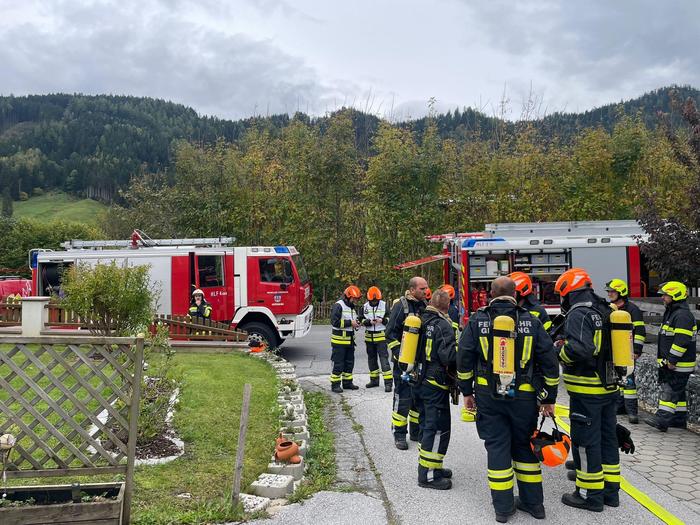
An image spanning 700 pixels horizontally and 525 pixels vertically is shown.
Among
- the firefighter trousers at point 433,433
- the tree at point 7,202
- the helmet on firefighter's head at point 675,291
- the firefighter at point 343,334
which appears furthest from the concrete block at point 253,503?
the tree at point 7,202

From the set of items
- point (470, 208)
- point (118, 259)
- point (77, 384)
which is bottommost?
point (77, 384)

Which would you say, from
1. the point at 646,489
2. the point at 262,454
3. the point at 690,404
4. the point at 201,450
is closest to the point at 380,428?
the point at 262,454

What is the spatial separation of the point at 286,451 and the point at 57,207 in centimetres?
8716

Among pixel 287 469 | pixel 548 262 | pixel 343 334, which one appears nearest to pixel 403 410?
pixel 287 469

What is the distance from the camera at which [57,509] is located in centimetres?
370

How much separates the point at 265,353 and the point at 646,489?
8138 millimetres

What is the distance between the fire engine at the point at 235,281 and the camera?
13.0m

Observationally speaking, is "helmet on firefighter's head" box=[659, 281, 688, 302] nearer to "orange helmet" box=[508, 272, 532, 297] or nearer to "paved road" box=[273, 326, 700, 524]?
"paved road" box=[273, 326, 700, 524]

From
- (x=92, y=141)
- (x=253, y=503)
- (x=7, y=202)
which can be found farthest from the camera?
(x=92, y=141)

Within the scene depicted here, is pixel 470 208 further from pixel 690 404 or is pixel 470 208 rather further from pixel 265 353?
pixel 690 404

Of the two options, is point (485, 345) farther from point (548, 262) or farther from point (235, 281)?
point (235, 281)

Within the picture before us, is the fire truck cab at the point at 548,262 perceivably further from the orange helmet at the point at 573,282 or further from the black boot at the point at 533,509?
the black boot at the point at 533,509

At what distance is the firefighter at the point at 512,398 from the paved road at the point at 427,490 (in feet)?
0.75

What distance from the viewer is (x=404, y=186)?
72.1 ft
